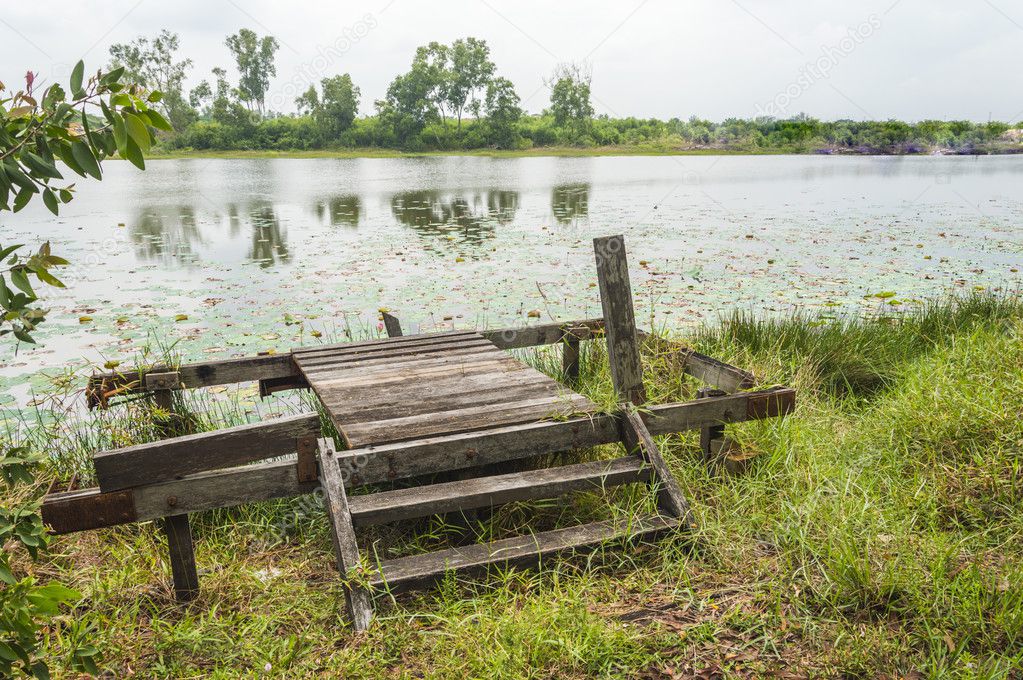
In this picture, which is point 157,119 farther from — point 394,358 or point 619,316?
point 394,358

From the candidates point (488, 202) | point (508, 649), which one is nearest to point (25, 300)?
point (508, 649)

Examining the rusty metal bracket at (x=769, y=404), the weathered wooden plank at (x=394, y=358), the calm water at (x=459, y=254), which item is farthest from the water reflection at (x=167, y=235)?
the rusty metal bracket at (x=769, y=404)

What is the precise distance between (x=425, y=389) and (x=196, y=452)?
1515 millimetres

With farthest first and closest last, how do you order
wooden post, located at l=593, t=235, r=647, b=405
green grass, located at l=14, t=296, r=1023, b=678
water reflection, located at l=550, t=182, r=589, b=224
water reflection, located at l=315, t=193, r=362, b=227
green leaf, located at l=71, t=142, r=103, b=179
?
water reflection, located at l=550, t=182, r=589, b=224, water reflection, located at l=315, t=193, r=362, b=227, wooden post, located at l=593, t=235, r=647, b=405, green grass, located at l=14, t=296, r=1023, b=678, green leaf, located at l=71, t=142, r=103, b=179

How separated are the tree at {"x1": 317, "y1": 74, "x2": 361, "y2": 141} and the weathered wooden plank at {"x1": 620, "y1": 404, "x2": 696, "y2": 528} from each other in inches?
1541

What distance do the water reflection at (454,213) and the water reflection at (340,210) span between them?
2.86ft

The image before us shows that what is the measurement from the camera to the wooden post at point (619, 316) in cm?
352

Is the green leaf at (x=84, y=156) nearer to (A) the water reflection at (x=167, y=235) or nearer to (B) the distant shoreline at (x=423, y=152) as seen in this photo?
(A) the water reflection at (x=167, y=235)

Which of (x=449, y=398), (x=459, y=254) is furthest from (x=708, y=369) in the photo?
(x=459, y=254)

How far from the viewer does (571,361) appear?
220 inches

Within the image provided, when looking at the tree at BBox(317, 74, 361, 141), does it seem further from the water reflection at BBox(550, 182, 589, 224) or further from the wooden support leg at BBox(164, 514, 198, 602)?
the wooden support leg at BBox(164, 514, 198, 602)

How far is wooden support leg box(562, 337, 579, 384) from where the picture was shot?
5539mm

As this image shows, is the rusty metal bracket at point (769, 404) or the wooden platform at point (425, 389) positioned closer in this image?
the wooden platform at point (425, 389)

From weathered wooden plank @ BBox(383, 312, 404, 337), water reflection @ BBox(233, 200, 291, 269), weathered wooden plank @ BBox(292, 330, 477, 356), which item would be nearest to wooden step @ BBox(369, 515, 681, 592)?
weathered wooden plank @ BBox(292, 330, 477, 356)
